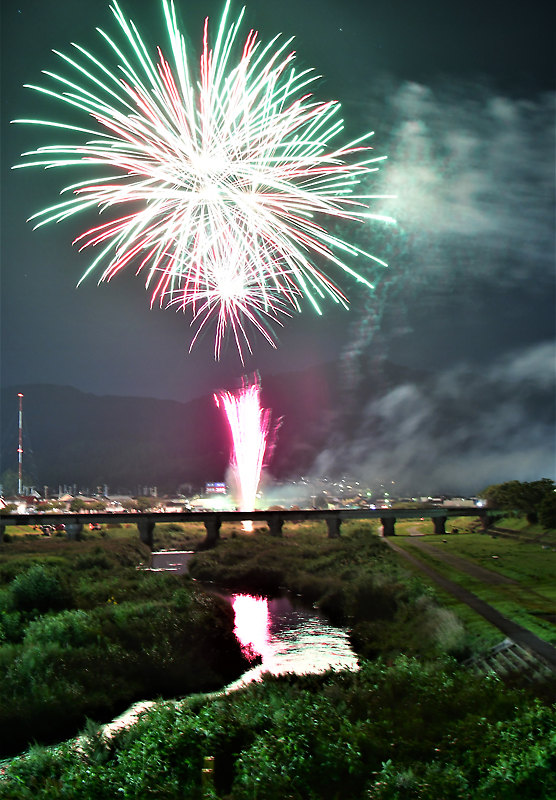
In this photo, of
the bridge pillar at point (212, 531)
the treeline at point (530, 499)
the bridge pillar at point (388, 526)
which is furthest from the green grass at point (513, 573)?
the bridge pillar at point (212, 531)

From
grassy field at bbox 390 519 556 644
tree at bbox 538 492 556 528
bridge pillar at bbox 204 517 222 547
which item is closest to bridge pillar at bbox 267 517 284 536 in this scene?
bridge pillar at bbox 204 517 222 547

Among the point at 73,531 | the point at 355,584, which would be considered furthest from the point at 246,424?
the point at 73,531

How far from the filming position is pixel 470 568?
51594 millimetres

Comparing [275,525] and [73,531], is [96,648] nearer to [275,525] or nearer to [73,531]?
[73,531]

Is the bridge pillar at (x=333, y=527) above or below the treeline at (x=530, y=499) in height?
below

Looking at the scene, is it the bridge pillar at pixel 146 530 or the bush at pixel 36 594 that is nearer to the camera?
the bush at pixel 36 594

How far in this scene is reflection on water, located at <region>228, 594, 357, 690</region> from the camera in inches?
1560

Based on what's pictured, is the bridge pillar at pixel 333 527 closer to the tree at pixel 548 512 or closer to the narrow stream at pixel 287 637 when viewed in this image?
the narrow stream at pixel 287 637

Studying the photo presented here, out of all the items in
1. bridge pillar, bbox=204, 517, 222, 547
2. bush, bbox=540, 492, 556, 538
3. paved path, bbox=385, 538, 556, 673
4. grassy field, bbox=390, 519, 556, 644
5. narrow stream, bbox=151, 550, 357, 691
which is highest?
bush, bbox=540, 492, 556, 538

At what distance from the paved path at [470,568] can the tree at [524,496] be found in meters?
11.4

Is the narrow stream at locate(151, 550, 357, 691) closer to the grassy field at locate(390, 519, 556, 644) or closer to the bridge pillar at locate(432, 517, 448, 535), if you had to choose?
the grassy field at locate(390, 519, 556, 644)

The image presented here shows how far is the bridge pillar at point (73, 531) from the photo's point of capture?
89.0 m

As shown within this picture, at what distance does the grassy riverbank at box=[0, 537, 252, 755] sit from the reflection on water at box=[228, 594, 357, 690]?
6.31ft

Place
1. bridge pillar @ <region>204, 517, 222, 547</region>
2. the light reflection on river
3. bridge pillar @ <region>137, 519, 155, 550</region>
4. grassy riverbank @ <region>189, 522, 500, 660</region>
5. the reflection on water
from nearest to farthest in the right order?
grassy riverbank @ <region>189, 522, 500, 660</region>, the light reflection on river, the reflection on water, bridge pillar @ <region>137, 519, 155, 550</region>, bridge pillar @ <region>204, 517, 222, 547</region>
